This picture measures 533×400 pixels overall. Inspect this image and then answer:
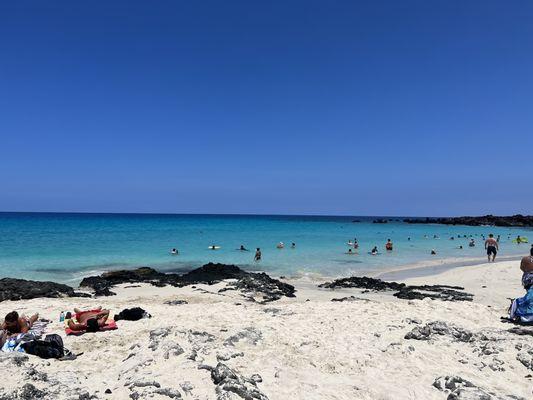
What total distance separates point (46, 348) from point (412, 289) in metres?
14.3

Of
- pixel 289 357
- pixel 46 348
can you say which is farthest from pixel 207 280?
pixel 289 357

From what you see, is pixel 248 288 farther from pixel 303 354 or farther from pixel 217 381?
pixel 217 381

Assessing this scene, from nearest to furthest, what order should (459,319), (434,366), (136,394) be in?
1. (136,394)
2. (434,366)
3. (459,319)

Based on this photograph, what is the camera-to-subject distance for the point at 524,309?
32.9ft

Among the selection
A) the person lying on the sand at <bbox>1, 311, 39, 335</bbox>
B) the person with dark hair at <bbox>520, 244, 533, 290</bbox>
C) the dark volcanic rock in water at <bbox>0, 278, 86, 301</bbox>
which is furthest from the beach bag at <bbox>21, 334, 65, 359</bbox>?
the person with dark hair at <bbox>520, 244, 533, 290</bbox>

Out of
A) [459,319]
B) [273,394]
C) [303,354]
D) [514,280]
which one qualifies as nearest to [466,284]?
[514,280]

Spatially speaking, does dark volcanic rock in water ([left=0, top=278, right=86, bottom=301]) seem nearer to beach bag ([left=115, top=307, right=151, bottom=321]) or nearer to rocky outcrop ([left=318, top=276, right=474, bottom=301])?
beach bag ([left=115, top=307, right=151, bottom=321])

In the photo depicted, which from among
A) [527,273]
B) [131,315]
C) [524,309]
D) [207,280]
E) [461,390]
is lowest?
[207,280]

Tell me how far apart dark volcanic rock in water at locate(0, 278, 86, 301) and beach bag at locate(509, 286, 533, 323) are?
14.1m

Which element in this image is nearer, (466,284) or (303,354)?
(303,354)

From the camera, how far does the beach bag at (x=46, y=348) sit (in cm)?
745

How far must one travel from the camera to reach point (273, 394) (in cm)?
607

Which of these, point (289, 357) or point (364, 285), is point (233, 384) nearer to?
point (289, 357)

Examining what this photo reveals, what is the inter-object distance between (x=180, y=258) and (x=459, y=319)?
75.5ft
